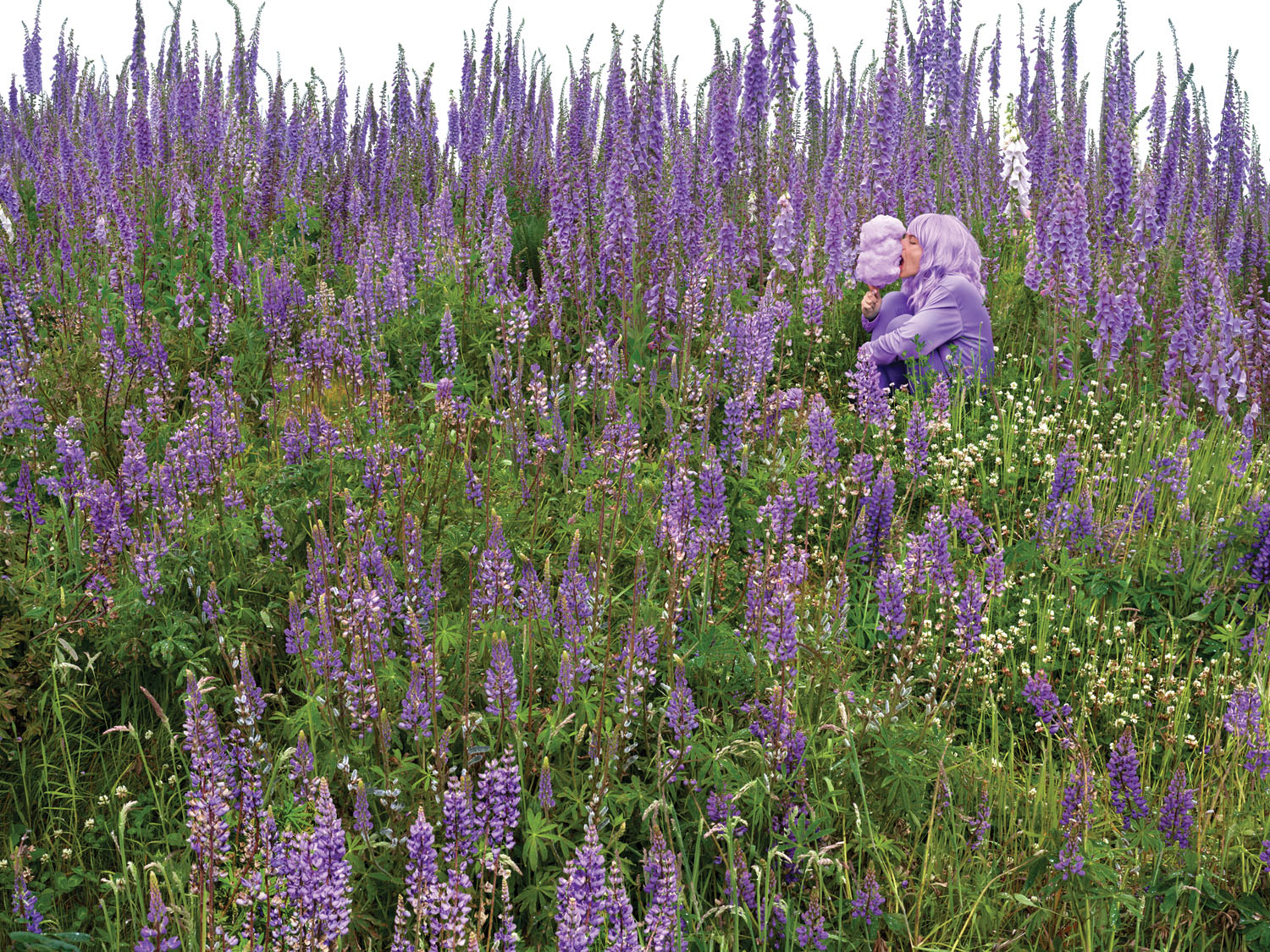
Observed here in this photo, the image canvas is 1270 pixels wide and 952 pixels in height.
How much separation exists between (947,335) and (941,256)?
0.52m

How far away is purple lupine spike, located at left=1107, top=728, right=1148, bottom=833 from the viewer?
9.37 feet

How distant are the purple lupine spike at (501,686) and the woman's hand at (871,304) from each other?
4.32m

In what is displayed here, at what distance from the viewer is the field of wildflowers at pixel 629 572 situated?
8.38ft

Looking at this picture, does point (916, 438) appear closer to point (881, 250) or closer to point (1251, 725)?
point (1251, 725)

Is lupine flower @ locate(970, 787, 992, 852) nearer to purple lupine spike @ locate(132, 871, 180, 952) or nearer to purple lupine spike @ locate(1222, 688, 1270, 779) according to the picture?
purple lupine spike @ locate(1222, 688, 1270, 779)

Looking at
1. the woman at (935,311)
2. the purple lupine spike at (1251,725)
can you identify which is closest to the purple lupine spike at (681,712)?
the purple lupine spike at (1251,725)

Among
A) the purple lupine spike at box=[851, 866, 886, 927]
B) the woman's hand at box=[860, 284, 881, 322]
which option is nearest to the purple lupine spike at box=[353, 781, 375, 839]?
the purple lupine spike at box=[851, 866, 886, 927]

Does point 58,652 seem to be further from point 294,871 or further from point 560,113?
point 560,113

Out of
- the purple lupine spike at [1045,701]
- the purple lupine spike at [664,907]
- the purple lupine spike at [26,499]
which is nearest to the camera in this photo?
the purple lupine spike at [664,907]

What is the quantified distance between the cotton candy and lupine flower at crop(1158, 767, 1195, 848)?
3983mm

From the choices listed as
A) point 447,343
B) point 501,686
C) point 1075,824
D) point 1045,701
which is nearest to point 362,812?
point 501,686

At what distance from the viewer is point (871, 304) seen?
6262mm

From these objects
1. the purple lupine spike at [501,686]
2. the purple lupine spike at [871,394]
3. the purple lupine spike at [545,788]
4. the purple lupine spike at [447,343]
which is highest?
the purple lupine spike at [447,343]

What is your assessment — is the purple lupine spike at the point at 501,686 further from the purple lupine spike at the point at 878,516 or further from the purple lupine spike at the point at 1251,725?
the purple lupine spike at the point at 1251,725
